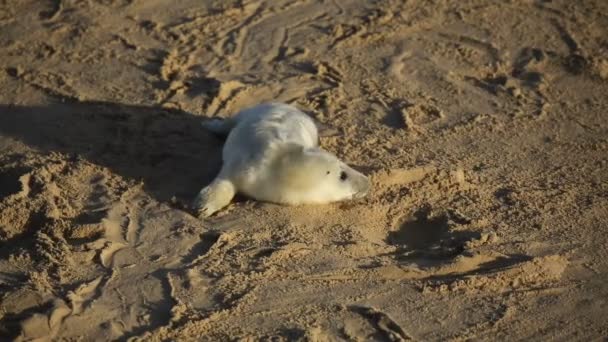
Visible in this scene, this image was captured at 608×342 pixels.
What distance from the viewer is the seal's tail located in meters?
7.55

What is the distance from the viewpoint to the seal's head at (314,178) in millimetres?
6641

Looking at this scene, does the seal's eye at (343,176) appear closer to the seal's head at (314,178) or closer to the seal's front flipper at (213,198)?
the seal's head at (314,178)

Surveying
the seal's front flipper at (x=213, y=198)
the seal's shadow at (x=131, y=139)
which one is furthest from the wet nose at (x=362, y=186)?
the seal's shadow at (x=131, y=139)

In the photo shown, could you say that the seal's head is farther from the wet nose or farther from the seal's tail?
the seal's tail

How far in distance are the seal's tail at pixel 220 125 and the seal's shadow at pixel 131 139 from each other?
7 centimetres

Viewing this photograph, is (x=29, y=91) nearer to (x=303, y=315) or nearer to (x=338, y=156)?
(x=338, y=156)

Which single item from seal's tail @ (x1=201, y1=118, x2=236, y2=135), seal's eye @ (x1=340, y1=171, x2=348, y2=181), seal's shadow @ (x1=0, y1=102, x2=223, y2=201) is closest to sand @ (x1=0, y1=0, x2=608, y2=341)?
seal's shadow @ (x1=0, y1=102, x2=223, y2=201)

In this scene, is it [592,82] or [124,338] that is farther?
[592,82]

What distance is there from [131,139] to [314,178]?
6.21ft

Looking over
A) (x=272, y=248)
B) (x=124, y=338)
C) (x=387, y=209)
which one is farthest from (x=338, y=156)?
(x=124, y=338)

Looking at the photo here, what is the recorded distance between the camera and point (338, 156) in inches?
296

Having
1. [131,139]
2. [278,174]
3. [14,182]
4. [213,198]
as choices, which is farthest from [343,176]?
[14,182]

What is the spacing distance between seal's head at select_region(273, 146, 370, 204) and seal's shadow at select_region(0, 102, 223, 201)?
A: 2.58 feet

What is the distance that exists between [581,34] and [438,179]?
3.50m
